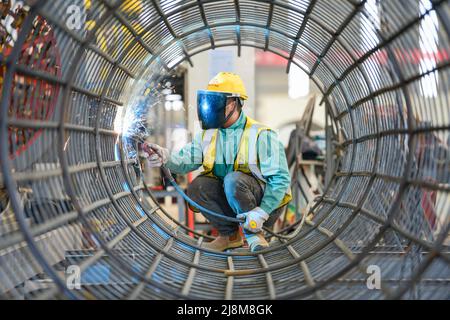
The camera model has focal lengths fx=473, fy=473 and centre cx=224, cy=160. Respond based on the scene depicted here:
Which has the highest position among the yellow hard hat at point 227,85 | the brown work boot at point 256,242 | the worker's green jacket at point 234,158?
the yellow hard hat at point 227,85

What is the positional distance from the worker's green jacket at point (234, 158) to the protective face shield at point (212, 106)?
187 millimetres

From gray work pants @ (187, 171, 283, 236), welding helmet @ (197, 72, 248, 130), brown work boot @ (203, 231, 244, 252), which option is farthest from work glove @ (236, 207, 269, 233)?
welding helmet @ (197, 72, 248, 130)

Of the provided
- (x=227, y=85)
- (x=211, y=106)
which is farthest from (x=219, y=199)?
(x=227, y=85)

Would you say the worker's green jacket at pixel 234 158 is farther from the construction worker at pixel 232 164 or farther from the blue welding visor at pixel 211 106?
the blue welding visor at pixel 211 106

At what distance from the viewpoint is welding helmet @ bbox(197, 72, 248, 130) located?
3.83 metres

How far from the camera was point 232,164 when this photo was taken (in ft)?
13.3

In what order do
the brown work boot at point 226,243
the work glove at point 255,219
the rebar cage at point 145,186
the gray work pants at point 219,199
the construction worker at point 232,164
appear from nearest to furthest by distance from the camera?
1. the rebar cage at point 145,186
2. the work glove at point 255,219
3. the construction worker at point 232,164
4. the gray work pants at point 219,199
5. the brown work boot at point 226,243

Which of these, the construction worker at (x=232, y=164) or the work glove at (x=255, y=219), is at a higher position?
the construction worker at (x=232, y=164)

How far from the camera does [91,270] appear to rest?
255 cm

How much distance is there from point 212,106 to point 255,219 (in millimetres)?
973

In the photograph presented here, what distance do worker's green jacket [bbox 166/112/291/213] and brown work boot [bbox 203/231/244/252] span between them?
544 millimetres

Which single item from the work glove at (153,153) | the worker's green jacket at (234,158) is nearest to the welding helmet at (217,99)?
the worker's green jacket at (234,158)

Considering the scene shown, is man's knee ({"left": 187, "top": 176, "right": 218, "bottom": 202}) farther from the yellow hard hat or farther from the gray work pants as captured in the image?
the yellow hard hat

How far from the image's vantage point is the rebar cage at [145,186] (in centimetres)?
220
